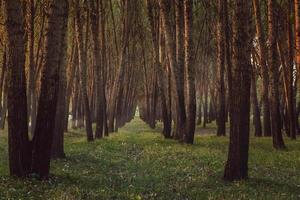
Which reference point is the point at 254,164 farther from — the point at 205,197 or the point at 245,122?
the point at 205,197

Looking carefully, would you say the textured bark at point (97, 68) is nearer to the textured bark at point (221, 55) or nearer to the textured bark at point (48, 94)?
the textured bark at point (221, 55)

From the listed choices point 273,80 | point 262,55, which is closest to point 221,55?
point 262,55

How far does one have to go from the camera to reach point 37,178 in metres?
12.3

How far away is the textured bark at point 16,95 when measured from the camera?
12.2 m

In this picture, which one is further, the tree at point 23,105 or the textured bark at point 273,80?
the textured bark at point 273,80

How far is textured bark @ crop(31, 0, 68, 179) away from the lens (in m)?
12.5

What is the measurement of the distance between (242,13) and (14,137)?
698cm

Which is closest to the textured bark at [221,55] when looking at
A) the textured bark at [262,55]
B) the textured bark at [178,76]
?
the textured bark at [262,55]

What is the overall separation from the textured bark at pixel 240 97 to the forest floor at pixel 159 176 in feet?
1.75

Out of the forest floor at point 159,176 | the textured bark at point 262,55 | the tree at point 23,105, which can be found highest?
the textured bark at point 262,55

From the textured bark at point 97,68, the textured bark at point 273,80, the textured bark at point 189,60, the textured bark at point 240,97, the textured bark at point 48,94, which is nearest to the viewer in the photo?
the textured bark at point 48,94

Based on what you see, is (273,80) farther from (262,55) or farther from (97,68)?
(97,68)

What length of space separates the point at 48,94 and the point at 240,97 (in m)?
5.23

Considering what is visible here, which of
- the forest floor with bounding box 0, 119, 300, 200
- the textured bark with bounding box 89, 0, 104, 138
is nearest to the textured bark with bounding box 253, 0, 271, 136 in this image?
the forest floor with bounding box 0, 119, 300, 200
